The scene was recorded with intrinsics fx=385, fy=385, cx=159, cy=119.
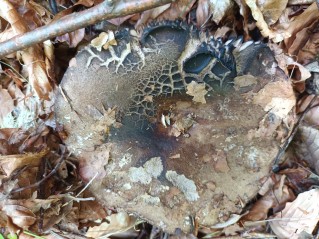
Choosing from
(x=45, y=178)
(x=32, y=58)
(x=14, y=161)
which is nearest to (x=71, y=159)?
(x=45, y=178)

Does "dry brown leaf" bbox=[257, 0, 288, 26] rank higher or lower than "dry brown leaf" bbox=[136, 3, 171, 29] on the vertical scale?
lower

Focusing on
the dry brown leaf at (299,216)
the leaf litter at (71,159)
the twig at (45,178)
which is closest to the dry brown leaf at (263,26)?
the leaf litter at (71,159)

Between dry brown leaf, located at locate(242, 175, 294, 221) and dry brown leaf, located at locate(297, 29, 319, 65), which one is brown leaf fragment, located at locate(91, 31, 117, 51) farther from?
dry brown leaf, located at locate(242, 175, 294, 221)

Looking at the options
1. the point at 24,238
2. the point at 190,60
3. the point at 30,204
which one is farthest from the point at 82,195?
the point at 190,60

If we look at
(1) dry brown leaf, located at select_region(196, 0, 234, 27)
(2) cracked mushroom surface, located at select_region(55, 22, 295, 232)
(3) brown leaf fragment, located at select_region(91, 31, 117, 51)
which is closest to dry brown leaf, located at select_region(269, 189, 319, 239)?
(2) cracked mushroom surface, located at select_region(55, 22, 295, 232)

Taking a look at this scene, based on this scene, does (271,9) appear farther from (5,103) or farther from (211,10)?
(5,103)

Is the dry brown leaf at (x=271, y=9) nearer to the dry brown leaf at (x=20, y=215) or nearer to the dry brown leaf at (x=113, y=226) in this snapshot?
the dry brown leaf at (x=113, y=226)
